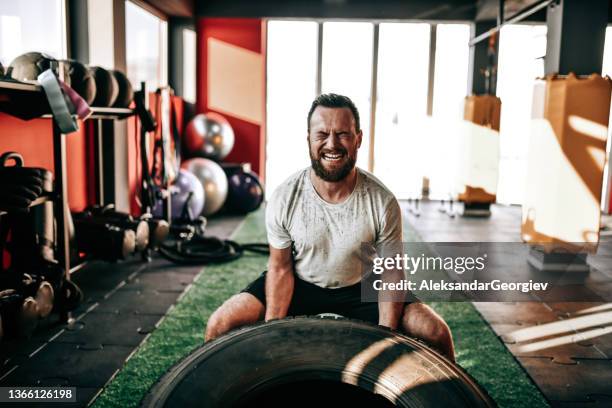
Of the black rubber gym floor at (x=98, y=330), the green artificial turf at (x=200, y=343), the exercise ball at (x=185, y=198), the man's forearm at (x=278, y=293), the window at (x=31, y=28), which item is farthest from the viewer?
the exercise ball at (x=185, y=198)

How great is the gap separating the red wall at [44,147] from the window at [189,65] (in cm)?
259

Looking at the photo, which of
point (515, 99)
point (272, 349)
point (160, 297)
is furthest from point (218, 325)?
point (515, 99)

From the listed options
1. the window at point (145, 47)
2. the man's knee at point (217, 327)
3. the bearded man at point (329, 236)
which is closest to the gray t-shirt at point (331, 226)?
the bearded man at point (329, 236)

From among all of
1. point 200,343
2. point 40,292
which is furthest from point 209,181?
point 40,292

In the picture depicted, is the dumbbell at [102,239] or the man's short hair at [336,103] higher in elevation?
the man's short hair at [336,103]

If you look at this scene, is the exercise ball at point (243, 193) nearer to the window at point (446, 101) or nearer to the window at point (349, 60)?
the window at point (349, 60)

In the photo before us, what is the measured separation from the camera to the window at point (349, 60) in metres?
6.62

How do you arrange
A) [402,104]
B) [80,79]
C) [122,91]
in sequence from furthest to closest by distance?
[402,104], [122,91], [80,79]

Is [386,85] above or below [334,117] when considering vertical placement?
above

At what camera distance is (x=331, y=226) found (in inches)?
62.1

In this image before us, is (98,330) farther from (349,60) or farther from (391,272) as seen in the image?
(349,60)

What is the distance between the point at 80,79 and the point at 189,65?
3567 millimetres

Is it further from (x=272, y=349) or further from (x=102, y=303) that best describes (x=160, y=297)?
(x=272, y=349)

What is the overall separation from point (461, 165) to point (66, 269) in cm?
436
